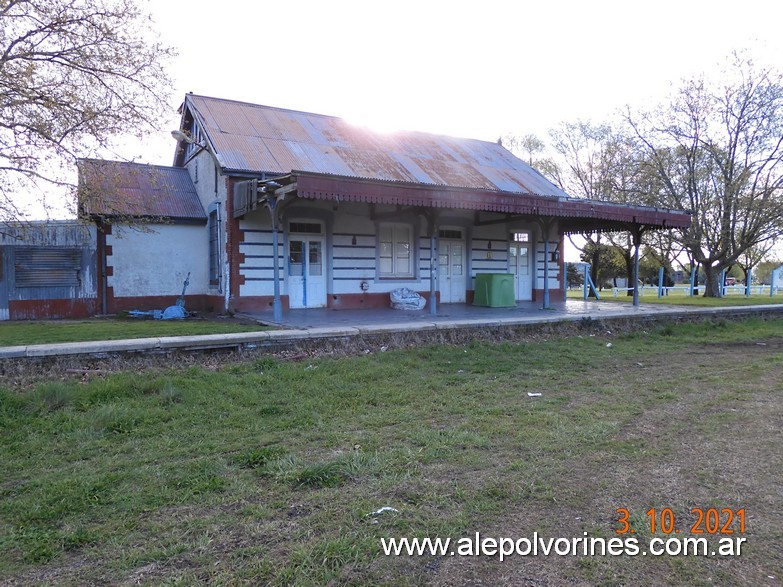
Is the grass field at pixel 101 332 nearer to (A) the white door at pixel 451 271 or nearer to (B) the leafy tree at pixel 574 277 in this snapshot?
(A) the white door at pixel 451 271

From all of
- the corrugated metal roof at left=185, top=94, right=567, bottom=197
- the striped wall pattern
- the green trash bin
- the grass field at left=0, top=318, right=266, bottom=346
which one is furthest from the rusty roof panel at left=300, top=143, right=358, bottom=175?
the striped wall pattern

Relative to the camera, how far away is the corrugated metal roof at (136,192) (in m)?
11.3

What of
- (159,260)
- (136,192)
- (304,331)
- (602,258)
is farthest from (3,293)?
(602,258)

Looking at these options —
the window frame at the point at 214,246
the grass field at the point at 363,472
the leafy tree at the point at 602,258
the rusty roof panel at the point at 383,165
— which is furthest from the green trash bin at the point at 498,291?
the leafy tree at the point at 602,258

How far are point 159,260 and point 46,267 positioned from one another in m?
2.71

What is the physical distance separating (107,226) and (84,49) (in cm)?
504

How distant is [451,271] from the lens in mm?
17219

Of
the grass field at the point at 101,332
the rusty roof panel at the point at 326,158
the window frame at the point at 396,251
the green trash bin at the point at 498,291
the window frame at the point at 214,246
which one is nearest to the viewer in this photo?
the grass field at the point at 101,332

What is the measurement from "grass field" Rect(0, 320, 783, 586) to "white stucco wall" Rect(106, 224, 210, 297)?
8.75m

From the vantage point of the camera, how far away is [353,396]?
629 cm

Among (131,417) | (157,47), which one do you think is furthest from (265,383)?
(157,47)

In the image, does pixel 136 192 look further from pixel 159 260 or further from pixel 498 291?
pixel 498 291

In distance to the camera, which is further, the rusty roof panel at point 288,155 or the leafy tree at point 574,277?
the leafy tree at point 574,277

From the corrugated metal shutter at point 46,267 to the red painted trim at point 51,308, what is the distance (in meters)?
0.46
